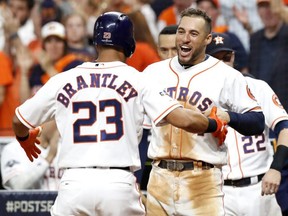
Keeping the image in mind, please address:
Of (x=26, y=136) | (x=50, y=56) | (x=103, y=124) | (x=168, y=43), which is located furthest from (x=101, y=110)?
(x=50, y=56)

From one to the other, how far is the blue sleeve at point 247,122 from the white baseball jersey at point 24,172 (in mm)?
3021

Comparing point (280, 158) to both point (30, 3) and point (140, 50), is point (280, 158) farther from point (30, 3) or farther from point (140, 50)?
point (30, 3)

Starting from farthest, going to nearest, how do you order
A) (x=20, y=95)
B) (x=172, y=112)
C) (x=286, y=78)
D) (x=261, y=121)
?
(x=20, y=95), (x=286, y=78), (x=261, y=121), (x=172, y=112)

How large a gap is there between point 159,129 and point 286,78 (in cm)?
421

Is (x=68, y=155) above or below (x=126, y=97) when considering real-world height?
below

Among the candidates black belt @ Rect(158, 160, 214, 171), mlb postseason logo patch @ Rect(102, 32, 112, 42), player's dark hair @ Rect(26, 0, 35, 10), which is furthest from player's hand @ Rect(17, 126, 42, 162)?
player's dark hair @ Rect(26, 0, 35, 10)

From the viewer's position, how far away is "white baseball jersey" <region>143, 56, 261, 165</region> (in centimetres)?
628

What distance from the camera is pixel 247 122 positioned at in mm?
6191

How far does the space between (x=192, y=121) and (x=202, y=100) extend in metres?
0.54

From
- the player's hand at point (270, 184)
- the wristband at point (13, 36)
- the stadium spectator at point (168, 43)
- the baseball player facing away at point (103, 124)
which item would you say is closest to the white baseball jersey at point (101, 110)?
the baseball player facing away at point (103, 124)

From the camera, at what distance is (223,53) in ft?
24.4

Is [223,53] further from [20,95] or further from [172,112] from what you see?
[20,95]

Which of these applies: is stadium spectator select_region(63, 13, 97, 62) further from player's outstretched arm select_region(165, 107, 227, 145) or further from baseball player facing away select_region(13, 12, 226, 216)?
player's outstretched arm select_region(165, 107, 227, 145)

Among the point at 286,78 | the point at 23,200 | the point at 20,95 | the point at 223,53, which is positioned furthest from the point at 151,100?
the point at 20,95
